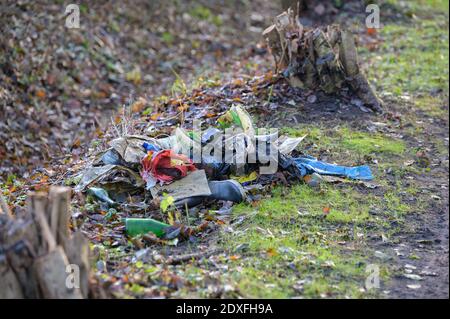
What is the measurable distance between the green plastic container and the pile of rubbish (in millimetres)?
191

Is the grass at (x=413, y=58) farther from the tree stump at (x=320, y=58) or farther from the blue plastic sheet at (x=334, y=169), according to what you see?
the blue plastic sheet at (x=334, y=169)

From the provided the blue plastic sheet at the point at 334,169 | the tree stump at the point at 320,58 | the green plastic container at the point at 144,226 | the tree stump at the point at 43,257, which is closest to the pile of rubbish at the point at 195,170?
the blue plastic sheet at the point at 334,169

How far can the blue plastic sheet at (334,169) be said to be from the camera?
20.6 feet

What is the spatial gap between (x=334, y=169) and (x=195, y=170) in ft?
4.54

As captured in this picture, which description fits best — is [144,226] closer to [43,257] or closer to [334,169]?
[43,257]

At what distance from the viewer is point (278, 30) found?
802 cm

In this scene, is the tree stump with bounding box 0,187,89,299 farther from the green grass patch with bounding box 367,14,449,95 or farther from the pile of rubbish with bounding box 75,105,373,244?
the green grass patch with bounding box 367,14,449,95

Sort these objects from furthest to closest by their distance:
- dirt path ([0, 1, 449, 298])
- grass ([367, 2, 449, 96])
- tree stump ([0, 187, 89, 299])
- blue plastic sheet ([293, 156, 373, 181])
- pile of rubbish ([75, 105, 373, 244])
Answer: grass ([367, 2, 449, 96]) → blue plastic sheet ([293, 156, 373, 181]) → pile of rubbish ([75, 105, 373, 244]) → dirt path ([0, 1, 449, 298]) → tree stump ([0, 187, 89, 299])

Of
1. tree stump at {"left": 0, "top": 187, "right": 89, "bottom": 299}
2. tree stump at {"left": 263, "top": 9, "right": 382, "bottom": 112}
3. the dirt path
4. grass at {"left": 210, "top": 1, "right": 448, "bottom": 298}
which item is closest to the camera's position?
tree stump at {"left": 0, "top": 187, "right": 89, "bottom": 299}

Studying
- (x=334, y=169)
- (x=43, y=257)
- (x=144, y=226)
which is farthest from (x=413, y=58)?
(x=43, y=257)

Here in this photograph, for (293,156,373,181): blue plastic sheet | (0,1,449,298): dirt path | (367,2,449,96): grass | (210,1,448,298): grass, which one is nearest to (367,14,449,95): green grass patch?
(367,2,449,96): grass

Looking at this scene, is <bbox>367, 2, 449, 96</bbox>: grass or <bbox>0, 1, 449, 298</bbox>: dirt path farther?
<bbox>367, 2, 449, 96</bbox>: grass

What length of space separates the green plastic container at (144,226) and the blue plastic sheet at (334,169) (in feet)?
5.36

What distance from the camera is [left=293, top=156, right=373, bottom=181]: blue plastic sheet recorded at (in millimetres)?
6266
